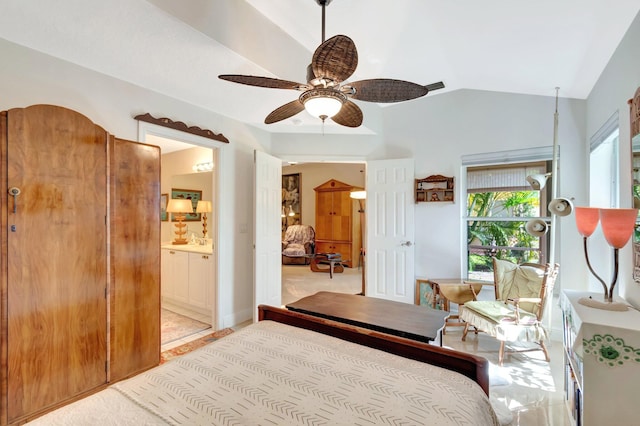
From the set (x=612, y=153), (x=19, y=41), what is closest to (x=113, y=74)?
(x=19, y=41)

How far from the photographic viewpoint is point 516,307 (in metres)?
2.63

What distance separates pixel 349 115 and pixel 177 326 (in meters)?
3.08

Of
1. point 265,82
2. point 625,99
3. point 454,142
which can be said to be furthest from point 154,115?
point 625,99

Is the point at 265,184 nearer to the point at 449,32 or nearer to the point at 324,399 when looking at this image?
the point at 449,32

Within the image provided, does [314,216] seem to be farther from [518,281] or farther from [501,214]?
[518,281]

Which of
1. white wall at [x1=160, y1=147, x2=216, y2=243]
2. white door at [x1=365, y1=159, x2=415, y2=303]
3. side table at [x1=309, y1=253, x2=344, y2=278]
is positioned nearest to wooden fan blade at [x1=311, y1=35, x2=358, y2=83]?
white door at [x1=365, y1=159, x2=415, y2=303]

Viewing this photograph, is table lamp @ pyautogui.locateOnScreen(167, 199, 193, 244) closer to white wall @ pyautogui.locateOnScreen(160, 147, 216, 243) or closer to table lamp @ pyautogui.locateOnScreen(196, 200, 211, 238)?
table lamp @ pyautogui.locateOnScreen(196, 200, 211, 238)

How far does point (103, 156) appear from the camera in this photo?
2.15 meters

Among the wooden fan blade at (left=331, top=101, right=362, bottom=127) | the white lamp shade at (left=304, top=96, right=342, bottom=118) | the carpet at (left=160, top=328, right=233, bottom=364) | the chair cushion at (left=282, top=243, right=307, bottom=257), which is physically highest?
the wooden fan blade at (left=331, top=101, right=362, bottom=127)

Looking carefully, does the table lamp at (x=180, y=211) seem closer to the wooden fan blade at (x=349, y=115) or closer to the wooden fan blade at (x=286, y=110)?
the wooden fan blade at (x=286, y=110)

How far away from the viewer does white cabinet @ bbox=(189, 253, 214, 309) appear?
367 cm

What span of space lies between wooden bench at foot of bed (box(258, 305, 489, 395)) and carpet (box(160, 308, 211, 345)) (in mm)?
1742

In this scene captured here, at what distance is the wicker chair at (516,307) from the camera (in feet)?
8.58

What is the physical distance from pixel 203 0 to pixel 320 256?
539cm
